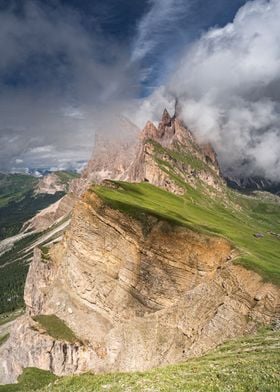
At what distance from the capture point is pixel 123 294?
9100cm

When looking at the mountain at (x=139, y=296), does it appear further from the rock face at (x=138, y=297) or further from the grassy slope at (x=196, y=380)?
the grassy slope at (x=196, y=380)

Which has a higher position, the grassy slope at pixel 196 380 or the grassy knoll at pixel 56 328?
the grassy slope at pixel 196 380

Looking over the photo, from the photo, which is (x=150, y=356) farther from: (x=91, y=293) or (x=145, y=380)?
(x=145, y=380)

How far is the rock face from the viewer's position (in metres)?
79.0

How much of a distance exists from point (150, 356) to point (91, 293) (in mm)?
21656

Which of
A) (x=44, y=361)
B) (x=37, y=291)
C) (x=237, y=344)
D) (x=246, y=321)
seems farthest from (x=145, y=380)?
(x=37, y=291)

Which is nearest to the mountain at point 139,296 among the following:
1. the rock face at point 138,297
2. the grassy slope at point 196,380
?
the rock face at point 138,297

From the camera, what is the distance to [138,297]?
8950 cm

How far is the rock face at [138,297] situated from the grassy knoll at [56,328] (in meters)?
1.09

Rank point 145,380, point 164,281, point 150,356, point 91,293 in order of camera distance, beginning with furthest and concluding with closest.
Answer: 1. point 91,293
2. point 164,281
3. point 150,356
4. point 145,380

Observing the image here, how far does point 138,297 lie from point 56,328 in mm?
22665

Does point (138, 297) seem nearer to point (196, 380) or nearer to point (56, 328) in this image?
point (56, 328)

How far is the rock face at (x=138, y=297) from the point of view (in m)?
79.0

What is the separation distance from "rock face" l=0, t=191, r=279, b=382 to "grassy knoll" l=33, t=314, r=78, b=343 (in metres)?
1.09
